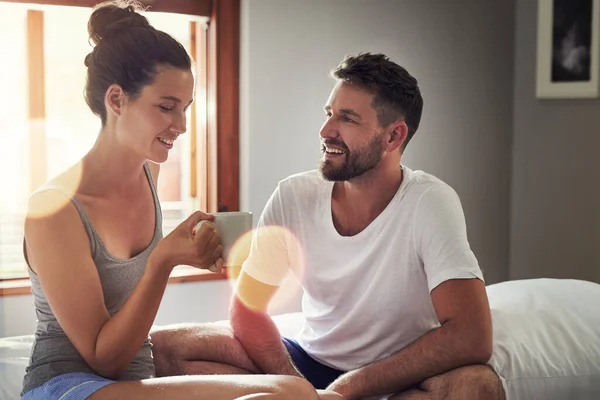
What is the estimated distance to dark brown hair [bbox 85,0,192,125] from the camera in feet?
4.66

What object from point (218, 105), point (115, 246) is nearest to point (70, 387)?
point (115, 246)

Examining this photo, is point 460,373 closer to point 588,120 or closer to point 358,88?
point 358,88

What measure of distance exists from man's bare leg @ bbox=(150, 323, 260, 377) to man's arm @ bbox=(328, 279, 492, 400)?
0.34m

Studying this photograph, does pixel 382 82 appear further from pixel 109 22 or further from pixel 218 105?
pixel 218 105

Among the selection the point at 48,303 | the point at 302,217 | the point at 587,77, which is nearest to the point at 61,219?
the point at 48,303

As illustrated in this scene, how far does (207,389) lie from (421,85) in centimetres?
219

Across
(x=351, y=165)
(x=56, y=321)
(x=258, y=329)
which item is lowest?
(x=258, y=329)

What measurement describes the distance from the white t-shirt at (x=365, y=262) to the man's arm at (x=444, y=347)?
41mm

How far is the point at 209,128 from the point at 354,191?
108cm

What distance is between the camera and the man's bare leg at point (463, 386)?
161 cm

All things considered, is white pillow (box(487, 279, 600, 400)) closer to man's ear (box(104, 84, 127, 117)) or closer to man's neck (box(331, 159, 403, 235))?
A: man's neck (box(331, 159, 403, 235))

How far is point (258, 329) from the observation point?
1.92 metres

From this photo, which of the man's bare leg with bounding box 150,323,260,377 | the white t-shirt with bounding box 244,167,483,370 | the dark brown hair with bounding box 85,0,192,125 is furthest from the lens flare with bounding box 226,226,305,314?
the dark brown hair with bounding box 85,0,192,125

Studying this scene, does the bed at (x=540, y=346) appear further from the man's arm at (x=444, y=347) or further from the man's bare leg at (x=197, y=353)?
the man's bare leg at (x=197, y=353)
